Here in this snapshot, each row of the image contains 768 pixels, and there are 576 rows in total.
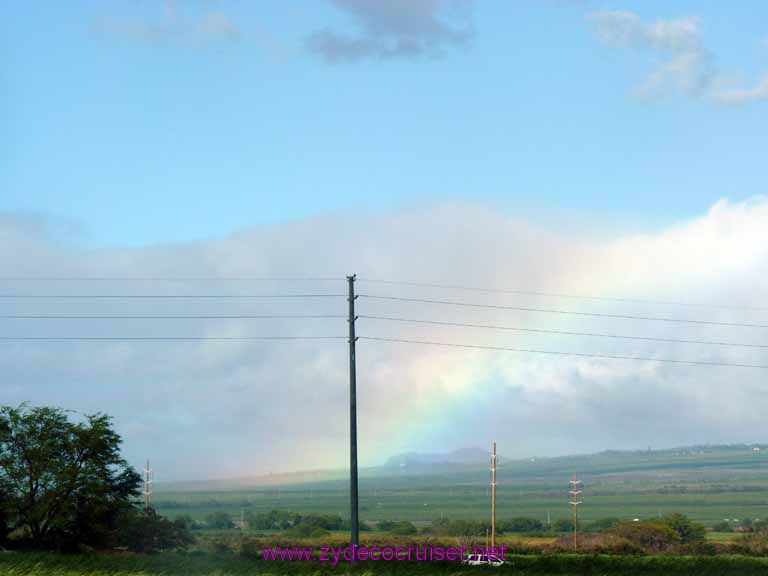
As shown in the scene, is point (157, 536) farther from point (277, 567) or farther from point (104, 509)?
point (277, 567)

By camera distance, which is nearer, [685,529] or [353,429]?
[353,429]

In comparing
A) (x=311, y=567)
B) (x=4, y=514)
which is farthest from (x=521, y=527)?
(x=311, y=567)

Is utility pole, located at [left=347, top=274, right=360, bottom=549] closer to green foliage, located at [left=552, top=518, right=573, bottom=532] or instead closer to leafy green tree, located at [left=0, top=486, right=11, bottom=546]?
leafy green tree, located at [left=0, top=486, right=11, bottom=546]

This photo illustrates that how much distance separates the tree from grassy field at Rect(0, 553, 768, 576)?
1426 cm

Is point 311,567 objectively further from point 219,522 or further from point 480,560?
point 219,522

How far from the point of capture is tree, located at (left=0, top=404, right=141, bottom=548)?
6838cm

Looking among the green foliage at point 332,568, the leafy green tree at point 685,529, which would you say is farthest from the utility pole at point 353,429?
the leafy green tree at point 685,529

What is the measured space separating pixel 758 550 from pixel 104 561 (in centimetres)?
5751

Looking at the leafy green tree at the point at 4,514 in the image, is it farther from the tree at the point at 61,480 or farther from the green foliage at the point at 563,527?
the green foliage at the point at 563,527

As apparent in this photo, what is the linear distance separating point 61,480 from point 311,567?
94.4 feet

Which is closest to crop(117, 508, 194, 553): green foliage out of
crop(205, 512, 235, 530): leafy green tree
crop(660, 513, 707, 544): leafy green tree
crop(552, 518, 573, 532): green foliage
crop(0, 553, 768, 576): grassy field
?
crop(0, 553, 768, 576): grassy field

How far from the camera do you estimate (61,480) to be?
2714 inches

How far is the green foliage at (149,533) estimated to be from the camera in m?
70.7

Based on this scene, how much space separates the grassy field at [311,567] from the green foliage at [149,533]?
1646 cm
